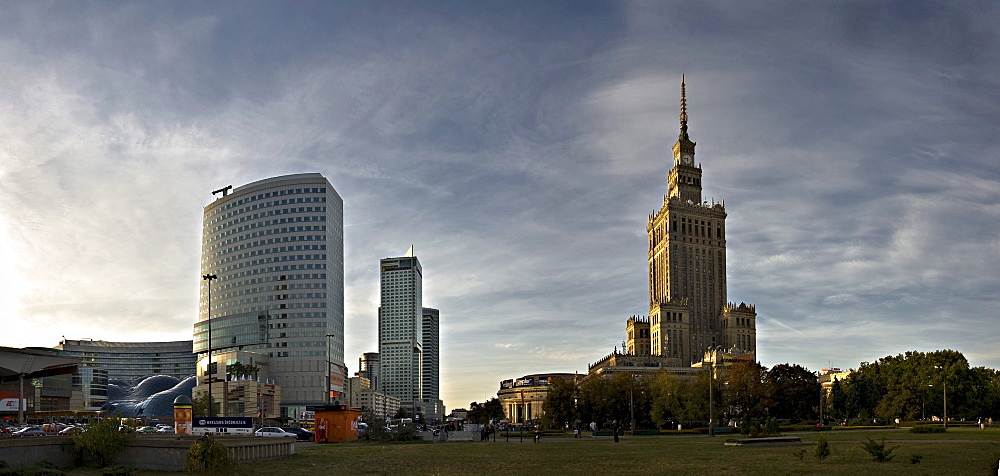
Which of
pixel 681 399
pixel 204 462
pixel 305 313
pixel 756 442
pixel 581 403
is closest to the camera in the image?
pixel 204 462

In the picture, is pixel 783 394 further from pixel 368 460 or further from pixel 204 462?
pixel 204 462

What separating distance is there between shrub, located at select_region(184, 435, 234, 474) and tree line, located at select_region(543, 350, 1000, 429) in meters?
68.9

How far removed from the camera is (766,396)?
97.8m

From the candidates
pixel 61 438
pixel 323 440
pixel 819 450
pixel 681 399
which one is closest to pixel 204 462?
pixel 61 438

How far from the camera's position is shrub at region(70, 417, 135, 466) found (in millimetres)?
35844

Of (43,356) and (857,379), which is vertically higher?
(43,356)

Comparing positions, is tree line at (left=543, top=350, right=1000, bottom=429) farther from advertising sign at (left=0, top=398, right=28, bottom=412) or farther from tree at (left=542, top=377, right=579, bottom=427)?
advertising sign at (left=0, top=398, right=28, bottom=412)

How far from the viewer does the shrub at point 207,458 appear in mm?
31969

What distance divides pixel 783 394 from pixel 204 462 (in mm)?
86108

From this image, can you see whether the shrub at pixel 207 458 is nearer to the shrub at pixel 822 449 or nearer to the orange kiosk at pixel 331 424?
the shrub at pixel 822 449

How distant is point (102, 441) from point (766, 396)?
266ft

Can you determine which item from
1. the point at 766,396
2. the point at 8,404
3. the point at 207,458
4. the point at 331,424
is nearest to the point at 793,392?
the point at 766,396

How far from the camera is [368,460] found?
40.3 meters

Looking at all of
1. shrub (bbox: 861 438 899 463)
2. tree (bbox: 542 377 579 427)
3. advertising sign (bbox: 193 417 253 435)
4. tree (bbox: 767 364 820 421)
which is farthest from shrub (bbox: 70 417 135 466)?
tree (bbox: 767 364 820 421)
